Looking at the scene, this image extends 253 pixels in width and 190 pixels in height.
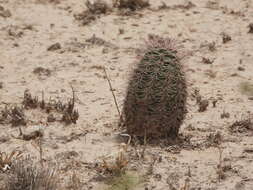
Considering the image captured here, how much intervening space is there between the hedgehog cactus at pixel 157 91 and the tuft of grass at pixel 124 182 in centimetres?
60

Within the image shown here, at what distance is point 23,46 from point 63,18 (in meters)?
1.29

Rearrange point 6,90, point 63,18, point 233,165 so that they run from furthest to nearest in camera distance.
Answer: point 63,18 → point 6,90 → point 233,165

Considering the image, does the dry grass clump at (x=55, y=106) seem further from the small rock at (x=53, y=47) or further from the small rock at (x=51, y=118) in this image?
the small rock at (x=53, y=47)

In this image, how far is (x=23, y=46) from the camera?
862 centimetres

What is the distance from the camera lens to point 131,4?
391 inches

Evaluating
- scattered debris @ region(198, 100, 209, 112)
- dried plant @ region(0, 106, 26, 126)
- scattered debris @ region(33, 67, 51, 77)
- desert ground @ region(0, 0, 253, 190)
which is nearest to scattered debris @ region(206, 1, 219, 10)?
desert ground @ region(0, 0, 253, 190)

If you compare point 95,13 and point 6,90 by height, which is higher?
point 95,13

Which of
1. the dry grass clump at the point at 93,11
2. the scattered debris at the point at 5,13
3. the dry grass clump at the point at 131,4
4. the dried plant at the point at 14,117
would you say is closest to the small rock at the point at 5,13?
the scattered debris at the point at 5,13

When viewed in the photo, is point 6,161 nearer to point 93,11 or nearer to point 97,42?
point 97,42

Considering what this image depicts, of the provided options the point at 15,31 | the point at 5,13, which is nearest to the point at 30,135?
the point at 15,31

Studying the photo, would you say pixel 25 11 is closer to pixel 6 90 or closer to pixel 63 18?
pixel 63 18

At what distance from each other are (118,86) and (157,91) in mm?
2186

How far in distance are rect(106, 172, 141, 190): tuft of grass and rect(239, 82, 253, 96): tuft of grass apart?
273 cm

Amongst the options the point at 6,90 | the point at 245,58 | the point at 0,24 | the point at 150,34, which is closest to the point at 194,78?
the point at 245,58
